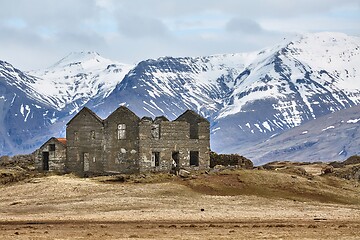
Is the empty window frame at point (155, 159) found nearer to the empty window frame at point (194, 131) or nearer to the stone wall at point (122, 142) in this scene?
the stone wall at point (122, 142)

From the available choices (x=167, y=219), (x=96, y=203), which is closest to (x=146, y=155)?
(x=96, y=203)

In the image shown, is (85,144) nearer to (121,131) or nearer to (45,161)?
(121,131)

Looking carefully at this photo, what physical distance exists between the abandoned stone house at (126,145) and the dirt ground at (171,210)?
4828 millimetres

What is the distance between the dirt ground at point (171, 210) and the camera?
188ft

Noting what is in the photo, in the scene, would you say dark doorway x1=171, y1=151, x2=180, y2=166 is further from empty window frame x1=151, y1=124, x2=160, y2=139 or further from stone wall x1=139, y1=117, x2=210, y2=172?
empty window frame x1=151, y1=124, x2=160, y2=139

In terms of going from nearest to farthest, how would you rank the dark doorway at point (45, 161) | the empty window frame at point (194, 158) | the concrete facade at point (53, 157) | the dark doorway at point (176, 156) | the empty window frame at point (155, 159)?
the empty window frame at point (155, 159) < the dark doorway at point (176, 156) < the empty window frame at point (194, 158) < the concrete facade at point (53, 157) < the dark doorway at point (45, 161)

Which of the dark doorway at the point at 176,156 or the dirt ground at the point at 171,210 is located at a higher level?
the dark doorway at the point at 176,156

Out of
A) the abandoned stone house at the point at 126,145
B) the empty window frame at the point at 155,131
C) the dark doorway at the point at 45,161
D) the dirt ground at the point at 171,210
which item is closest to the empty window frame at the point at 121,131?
the abandoned stone house at the point at 126,145

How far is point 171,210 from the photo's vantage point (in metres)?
72.6

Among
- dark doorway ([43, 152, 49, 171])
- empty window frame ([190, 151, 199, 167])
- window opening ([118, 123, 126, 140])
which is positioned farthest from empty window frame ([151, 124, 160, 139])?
dark doorway ([43, 152, 49, 171])

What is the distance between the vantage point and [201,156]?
97188 mm

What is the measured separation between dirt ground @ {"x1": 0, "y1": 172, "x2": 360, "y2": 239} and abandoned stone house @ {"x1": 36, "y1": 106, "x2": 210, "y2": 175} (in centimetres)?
483

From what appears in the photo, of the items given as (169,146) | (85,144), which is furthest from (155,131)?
(85,144)

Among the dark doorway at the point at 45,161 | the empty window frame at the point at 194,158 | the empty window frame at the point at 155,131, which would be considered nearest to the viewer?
the empty window frame at the point at 155,131
